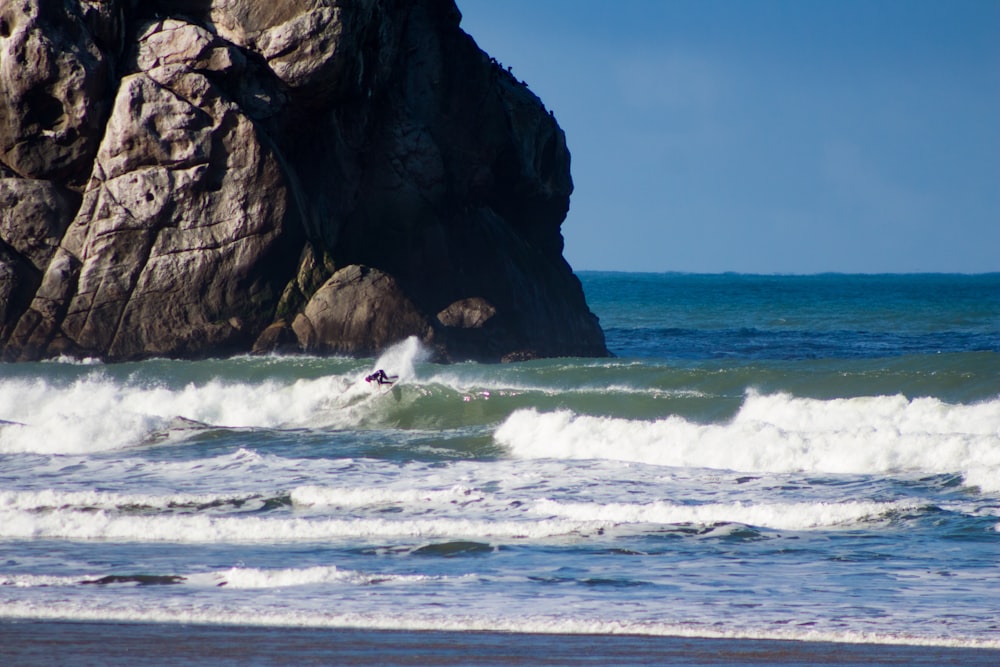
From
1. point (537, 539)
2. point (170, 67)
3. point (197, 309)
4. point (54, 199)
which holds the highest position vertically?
point (170, 67)

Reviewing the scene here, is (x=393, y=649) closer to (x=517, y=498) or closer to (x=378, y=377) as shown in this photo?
(x=517, y=498)

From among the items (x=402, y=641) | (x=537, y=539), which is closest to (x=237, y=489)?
(x=537, y=539)

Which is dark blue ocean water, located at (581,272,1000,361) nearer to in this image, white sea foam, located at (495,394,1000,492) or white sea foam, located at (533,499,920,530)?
white sea foam, located at (495,394,1000,492)

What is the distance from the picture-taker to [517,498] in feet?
42.5

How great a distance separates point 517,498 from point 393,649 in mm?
5537

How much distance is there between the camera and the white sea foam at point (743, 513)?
1179 cm

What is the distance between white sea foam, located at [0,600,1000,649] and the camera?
777 centimetres

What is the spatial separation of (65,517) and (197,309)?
16.0m

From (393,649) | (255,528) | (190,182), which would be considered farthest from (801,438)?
(190,182)

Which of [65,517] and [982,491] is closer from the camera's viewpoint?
[65,517]

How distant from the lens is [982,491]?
42.8ft

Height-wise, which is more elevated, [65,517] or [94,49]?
[94,49]

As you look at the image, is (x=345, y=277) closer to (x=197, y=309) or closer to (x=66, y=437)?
(x=197, y=309)

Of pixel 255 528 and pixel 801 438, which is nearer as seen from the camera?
pixel 255 528
